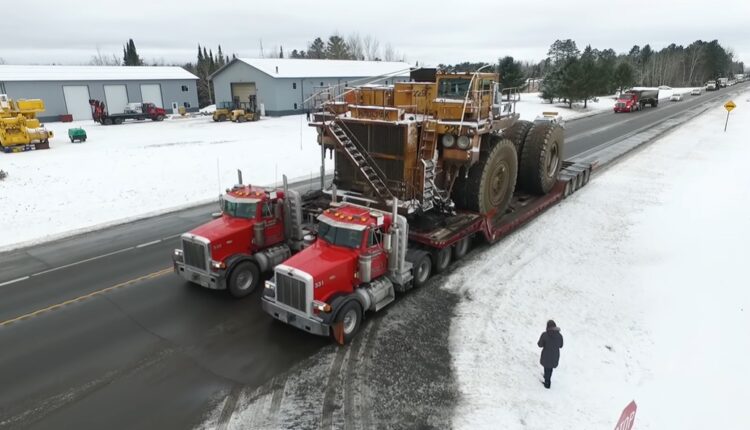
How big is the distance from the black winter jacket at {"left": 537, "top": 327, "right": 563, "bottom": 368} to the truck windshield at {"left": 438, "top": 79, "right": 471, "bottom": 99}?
23.8 feet

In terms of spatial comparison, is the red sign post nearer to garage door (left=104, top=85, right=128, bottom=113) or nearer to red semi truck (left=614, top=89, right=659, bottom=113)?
red semi truck (left=614, top=89, right=659, bottom=113)

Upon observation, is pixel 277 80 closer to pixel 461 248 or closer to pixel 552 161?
pixel 552 161

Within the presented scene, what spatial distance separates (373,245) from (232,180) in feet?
48.2

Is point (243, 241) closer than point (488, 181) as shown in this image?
Yes

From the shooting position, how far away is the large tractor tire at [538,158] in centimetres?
1619

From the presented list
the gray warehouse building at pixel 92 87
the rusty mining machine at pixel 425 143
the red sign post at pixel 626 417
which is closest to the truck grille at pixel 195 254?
the rusty mining machine at pixel 425 143

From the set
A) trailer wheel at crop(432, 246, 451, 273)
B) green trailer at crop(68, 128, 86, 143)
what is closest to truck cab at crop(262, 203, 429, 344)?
trailer wheel at crop(432, 246, 451, 273)

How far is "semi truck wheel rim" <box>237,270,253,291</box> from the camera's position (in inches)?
434

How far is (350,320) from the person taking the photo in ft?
30.5

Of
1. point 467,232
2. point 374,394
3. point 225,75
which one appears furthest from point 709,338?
point 225,75

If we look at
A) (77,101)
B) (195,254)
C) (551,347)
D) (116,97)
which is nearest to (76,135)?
(77,101)

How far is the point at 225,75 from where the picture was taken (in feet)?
178

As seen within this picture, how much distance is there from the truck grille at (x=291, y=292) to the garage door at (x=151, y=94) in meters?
50.7

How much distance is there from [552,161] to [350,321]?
39.0 feet
